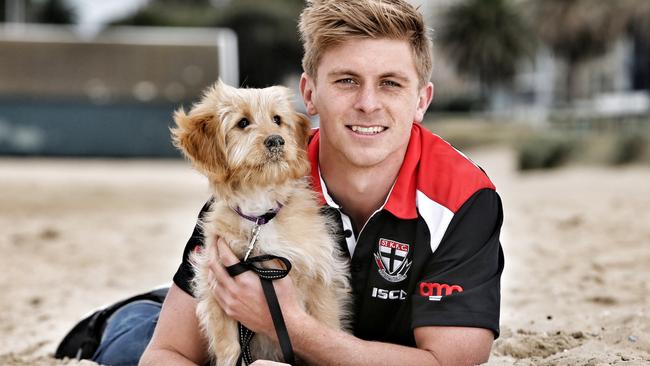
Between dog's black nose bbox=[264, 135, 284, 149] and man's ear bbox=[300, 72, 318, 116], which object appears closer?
dog's black nose bbox=[264, 135, 284, 149]

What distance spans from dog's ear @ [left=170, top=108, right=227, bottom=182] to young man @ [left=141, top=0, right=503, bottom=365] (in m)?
0.42

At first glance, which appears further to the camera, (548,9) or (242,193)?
(548,9)

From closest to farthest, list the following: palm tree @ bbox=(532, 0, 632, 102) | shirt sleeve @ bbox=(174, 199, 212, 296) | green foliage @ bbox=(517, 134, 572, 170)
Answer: shirt sleeve @ bbox=(174, 199, 212, 296) → green foliage @ bbox=(517, 134, 572, 170) → palm tree @ bbox=(532, 0, 632, 102)

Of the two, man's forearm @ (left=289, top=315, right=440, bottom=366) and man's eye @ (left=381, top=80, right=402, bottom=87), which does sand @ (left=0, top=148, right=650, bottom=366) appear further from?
man's eye @ (left=381, top=80, right=402, bottom=87)

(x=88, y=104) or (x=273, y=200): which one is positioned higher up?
(x=273, y=200)

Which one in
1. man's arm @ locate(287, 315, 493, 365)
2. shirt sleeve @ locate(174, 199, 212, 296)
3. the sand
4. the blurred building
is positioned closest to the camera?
man's arm @ locate(287, 315, 493, 365)

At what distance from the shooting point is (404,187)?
3.64 m

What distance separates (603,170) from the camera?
21.0 m

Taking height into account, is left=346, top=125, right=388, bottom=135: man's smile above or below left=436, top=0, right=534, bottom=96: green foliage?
above

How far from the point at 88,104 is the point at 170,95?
3.84m

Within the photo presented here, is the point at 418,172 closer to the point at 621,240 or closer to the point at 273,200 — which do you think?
the point at 273,200

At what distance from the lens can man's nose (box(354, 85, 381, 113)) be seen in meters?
3.53

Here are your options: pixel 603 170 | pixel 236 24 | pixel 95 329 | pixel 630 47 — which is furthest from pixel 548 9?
pixel 95 329

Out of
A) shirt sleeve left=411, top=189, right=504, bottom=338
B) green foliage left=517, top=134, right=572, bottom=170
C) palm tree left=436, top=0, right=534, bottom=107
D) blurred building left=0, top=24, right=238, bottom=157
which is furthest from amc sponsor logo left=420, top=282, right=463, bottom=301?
palm tree left=436, top=0, right=534, bottom=107
